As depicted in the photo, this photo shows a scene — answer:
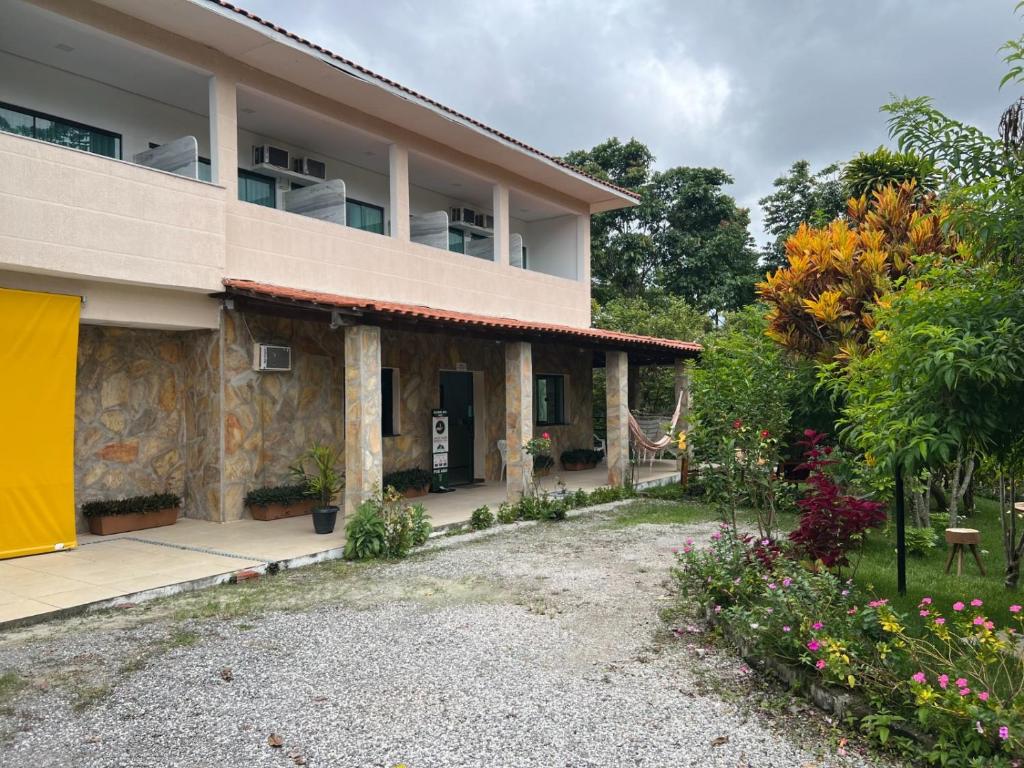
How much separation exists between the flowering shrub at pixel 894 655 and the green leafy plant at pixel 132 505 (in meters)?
6.78

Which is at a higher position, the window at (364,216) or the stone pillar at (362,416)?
the window at (364,216)

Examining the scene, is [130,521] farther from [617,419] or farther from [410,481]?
[617,419]

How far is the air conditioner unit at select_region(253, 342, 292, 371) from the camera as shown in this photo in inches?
373

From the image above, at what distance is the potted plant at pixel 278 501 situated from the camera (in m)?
9.40

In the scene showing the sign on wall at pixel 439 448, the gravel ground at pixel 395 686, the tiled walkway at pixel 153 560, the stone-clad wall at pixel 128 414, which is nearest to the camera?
the gravel ground at pixel 395 686

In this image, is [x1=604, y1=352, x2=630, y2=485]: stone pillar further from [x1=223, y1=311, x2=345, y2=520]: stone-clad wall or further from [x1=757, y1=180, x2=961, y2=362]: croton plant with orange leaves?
[x1=223, y1=311, x2=345, y2=520]: stone-clad wall

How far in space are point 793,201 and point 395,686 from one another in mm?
28723

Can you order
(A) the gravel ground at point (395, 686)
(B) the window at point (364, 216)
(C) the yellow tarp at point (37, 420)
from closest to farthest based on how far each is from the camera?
(A) the gravel ground at point (395, 686) < (C) the yellow tarp at point (37, 420) < (B) the window at point (364, 216)

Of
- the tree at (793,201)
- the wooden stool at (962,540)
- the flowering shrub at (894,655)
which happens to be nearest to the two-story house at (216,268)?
the flowering shrub at (894,655)

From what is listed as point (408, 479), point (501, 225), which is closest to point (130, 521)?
point (408, 479)

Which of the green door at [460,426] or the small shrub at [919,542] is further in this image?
the green door at [460,426]

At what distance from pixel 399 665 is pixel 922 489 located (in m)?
6.20

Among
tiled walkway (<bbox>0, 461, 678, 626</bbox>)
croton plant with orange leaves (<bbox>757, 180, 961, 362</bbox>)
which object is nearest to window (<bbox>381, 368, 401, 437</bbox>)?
tiled walkway (<bbox>0, 461, 678, 626</bbox>)

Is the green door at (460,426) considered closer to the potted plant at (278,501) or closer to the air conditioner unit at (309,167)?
the potted plant at (278,501)
